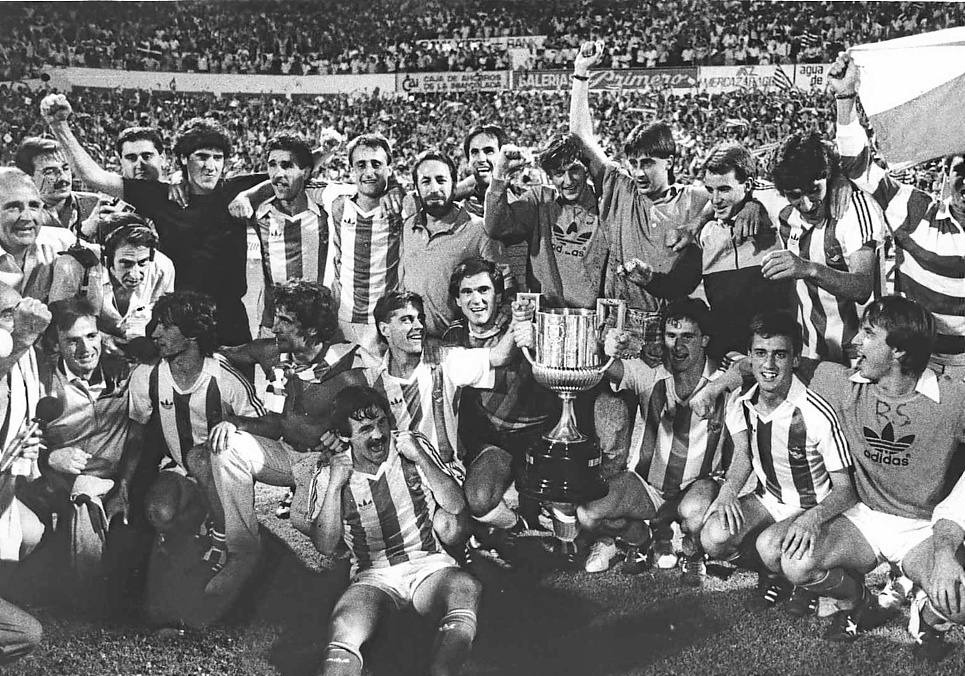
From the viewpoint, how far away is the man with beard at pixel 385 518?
3627 mm

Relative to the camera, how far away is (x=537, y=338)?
3.65 metres

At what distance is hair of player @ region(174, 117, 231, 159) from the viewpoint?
374 cm

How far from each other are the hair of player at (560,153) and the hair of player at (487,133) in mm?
167

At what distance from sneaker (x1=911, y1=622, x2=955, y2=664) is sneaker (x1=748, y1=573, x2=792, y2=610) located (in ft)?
1.70

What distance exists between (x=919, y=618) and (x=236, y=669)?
8.84ft

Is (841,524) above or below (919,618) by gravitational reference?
above

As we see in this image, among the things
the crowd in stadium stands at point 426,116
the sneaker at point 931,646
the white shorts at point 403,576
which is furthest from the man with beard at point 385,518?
the sneaker at point 931,646

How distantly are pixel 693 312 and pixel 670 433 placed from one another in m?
0.51

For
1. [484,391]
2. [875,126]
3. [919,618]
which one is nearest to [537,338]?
[484,391]

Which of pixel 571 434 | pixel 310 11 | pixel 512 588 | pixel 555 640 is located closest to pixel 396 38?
pixel 310 11

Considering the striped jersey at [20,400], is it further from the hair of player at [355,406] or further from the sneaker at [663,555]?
the sneaker at [663,555]

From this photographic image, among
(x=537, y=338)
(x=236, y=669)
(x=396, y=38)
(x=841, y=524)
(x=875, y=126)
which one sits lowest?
(x=236, y=669)

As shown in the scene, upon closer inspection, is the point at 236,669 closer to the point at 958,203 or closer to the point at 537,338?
the point at 537,338

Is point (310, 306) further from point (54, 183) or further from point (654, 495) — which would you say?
point (654, 495)
